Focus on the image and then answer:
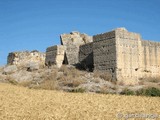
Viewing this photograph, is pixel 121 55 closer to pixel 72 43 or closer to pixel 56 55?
pixel 72 43

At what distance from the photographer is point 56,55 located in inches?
1147

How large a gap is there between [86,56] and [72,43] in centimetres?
312

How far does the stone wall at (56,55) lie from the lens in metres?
29.2

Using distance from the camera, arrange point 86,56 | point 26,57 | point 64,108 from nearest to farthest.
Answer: point 64,108, point 86,56, point 26,57

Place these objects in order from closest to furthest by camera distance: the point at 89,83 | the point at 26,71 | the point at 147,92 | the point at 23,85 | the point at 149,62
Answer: the point at 147,92 < the point at 89,83 < the point at 23,85 < the point at 149,62 < the point at 26,71

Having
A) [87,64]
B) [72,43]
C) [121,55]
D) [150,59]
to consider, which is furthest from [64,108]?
[72,43]

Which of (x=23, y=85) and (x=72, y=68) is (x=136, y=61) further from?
(x=23, y=85)

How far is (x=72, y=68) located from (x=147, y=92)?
907 centimetres

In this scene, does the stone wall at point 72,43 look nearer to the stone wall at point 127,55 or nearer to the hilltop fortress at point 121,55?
the hilltop fortress at point 121,55

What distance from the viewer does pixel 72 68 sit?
87.0 feet

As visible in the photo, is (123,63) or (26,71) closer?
(123,63)

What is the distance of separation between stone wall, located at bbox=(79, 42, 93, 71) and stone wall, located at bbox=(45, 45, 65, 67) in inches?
94.4

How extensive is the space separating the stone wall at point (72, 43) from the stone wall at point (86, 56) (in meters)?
0.57

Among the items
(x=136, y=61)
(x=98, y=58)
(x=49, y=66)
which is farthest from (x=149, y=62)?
(x=49, y=66)
